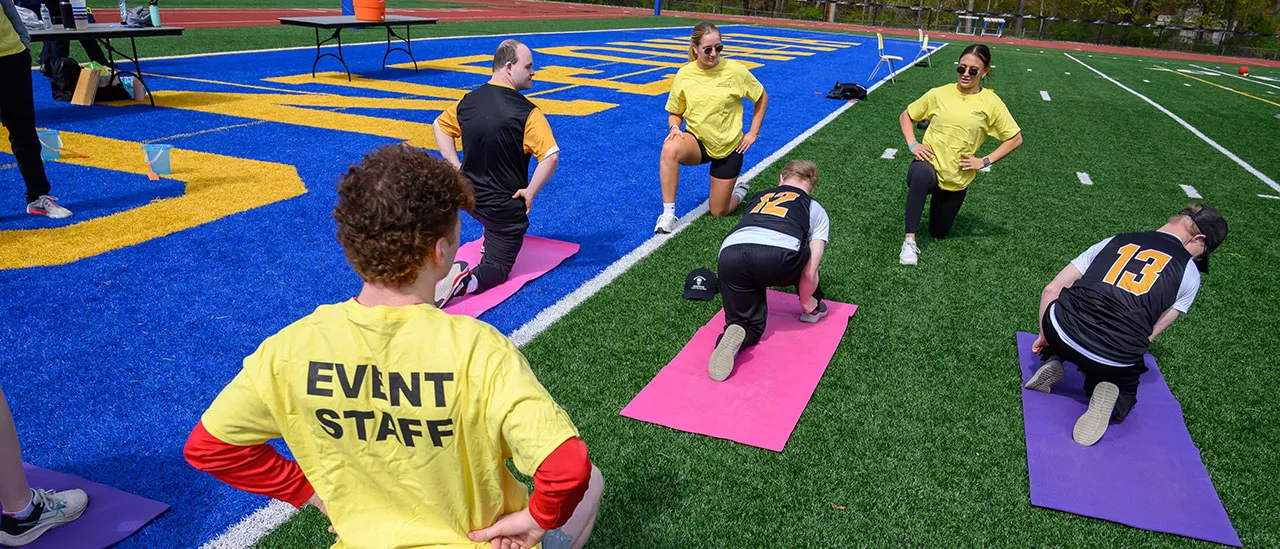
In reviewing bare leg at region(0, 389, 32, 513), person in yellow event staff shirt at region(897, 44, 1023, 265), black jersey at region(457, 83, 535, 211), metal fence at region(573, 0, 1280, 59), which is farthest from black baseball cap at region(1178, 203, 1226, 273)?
metal fence at region(573, 0, 1280, 59)

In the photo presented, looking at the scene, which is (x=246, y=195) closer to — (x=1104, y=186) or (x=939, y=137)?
(x=939, y=137)

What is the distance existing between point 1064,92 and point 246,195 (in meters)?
18.2

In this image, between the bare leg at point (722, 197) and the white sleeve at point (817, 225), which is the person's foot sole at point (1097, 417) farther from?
the bare leg at point (722, 197)

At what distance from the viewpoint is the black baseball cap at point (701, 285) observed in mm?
5289

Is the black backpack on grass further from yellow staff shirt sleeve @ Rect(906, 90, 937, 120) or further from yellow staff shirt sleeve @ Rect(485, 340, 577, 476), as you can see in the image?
yellow staff shirt sleeve @ Rect(485, 340, 577, 476)

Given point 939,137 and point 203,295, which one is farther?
point 939,137

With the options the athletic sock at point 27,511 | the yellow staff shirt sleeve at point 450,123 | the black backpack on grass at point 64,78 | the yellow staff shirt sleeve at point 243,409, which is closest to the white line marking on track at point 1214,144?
the yellow staff shirt sleeve at point 450,123

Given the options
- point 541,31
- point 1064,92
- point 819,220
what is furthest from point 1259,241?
point 541,31

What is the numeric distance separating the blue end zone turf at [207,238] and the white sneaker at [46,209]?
0.09m

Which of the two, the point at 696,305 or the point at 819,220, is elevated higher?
the point at 819,220

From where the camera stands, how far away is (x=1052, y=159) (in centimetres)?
1072

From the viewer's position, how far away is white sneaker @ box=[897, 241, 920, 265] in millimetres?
6199

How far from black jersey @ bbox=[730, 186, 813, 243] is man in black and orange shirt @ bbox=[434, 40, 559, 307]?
143cm

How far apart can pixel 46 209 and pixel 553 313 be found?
4375mm
